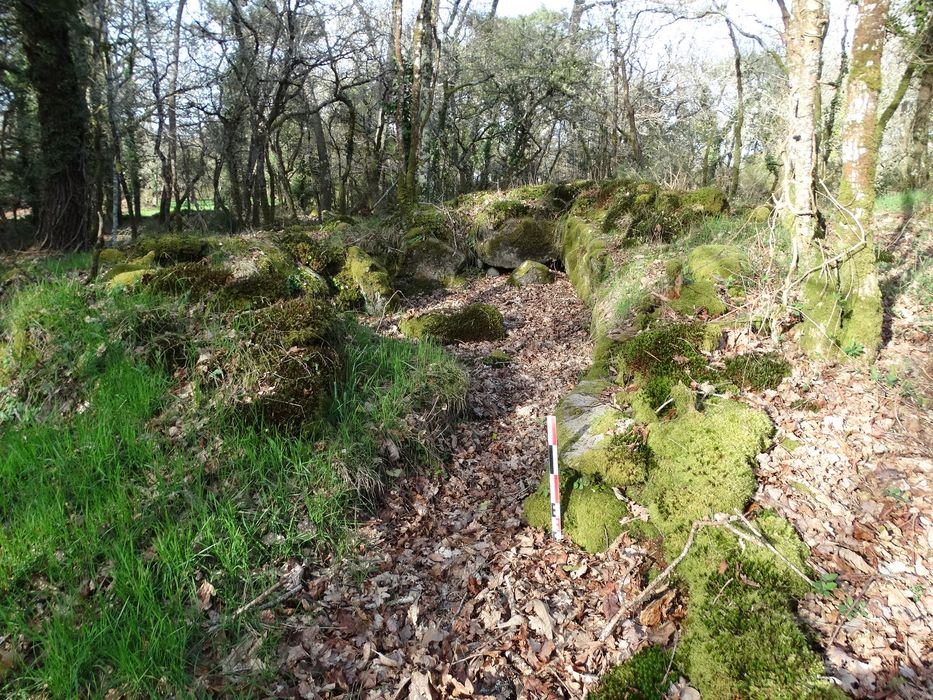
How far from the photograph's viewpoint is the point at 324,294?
7.86 metres

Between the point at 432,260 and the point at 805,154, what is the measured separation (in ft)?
23.7

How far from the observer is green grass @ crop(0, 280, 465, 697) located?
252 centimetres

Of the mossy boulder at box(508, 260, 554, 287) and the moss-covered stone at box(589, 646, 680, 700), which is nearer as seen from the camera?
the moss-covered stone at box(589, 646, 680, 700)

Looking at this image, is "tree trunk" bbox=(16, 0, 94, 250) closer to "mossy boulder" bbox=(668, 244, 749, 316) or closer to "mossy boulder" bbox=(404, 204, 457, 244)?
"mossy boulder" bbox=(404, 204, 457, 244)

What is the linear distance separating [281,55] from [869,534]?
16.8 metres

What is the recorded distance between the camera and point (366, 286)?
8633 millimetres

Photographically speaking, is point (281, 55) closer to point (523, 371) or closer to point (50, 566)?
point (523, 371)

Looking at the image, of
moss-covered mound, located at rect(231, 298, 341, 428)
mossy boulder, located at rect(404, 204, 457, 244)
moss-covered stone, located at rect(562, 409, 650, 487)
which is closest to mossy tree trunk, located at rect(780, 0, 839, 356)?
moss-covered stone, located at rect(562, 409, 650, 487)

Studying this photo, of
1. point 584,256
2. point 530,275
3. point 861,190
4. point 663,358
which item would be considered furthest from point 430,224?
point 861,190

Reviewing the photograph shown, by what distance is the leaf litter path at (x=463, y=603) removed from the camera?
2.60 m

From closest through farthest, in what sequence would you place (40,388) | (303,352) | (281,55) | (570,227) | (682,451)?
1. (682,451)
2. (40,388)
3. (303,352)
4. (570,227)
5. (281,55)

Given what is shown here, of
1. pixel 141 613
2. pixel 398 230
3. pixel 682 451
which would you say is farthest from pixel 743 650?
pixel 398 230

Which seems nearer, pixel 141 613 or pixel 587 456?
pixel 141 613

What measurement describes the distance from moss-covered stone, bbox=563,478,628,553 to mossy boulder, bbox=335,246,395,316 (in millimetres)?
5448
